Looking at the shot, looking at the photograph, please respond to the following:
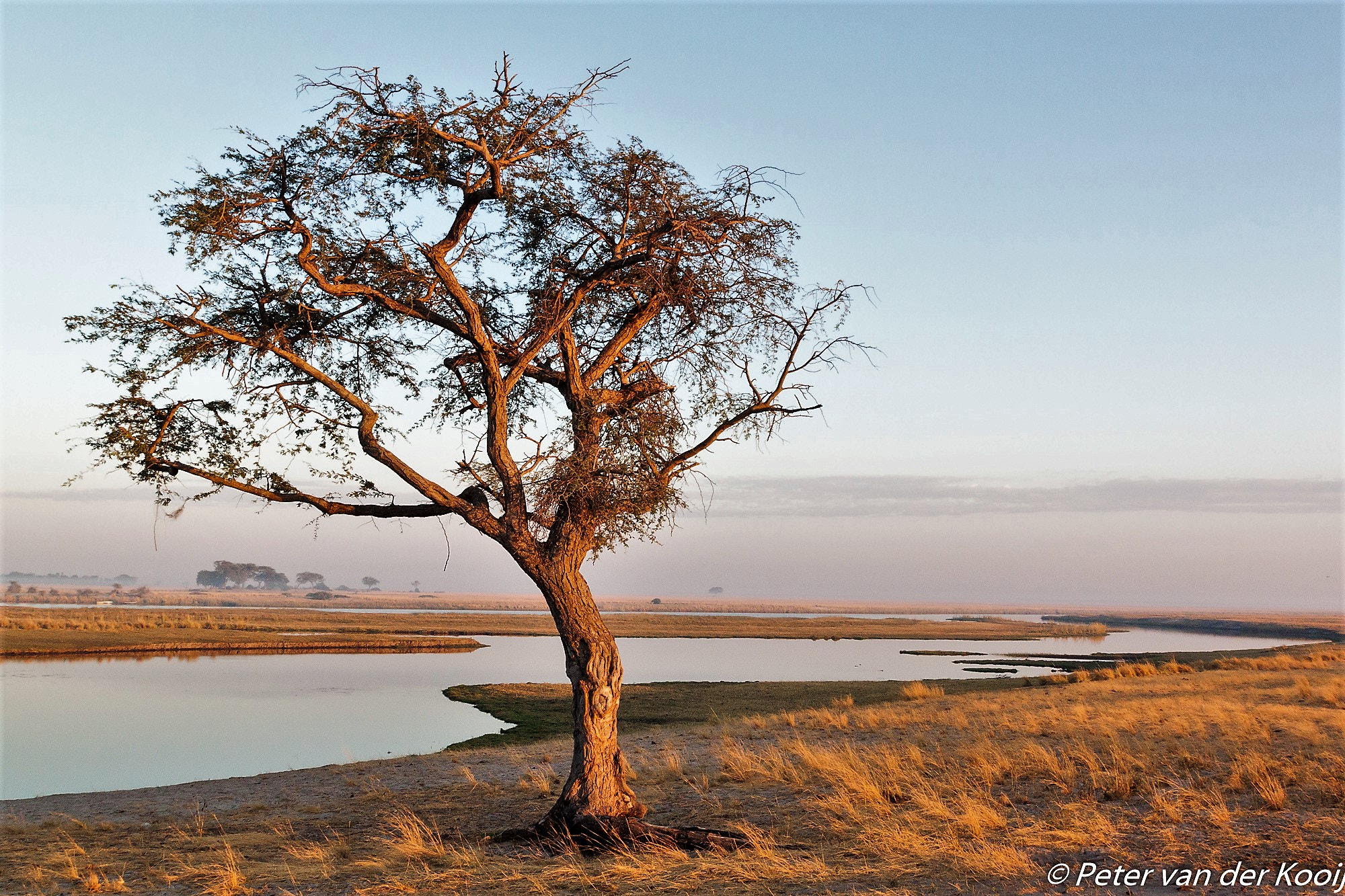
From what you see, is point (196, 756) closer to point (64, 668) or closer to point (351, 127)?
point (351, 127)

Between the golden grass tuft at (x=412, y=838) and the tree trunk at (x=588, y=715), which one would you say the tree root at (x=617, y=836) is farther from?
the golden grass tuft at (x=412, y=838)

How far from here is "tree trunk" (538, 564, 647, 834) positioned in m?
11.3

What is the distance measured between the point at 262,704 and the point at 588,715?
25065 mm

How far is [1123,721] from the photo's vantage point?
1912 centimetres

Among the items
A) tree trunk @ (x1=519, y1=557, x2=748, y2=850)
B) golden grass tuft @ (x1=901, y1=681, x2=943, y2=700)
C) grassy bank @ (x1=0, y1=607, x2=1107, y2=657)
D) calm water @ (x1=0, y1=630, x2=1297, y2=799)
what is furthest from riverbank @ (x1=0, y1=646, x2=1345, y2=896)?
grassy bank @ (x1=0, y1=607, x2=1107, y2=657)

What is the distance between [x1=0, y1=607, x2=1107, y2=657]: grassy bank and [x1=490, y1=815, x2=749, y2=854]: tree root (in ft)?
153

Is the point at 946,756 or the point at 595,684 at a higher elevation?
the point at 595,684

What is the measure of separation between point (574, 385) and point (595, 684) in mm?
3823

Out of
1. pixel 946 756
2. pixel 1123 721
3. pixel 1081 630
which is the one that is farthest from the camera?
pixel 1081 630

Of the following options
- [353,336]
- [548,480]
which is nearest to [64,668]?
[353,336]

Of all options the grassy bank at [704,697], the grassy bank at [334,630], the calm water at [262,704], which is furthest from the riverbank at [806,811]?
the grassy bank at [334,630]

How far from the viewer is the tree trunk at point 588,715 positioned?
11266mm

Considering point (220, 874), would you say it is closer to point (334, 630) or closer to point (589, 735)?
point (589, 735)

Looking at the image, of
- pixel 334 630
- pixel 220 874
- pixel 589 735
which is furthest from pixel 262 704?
pixel 334 630
